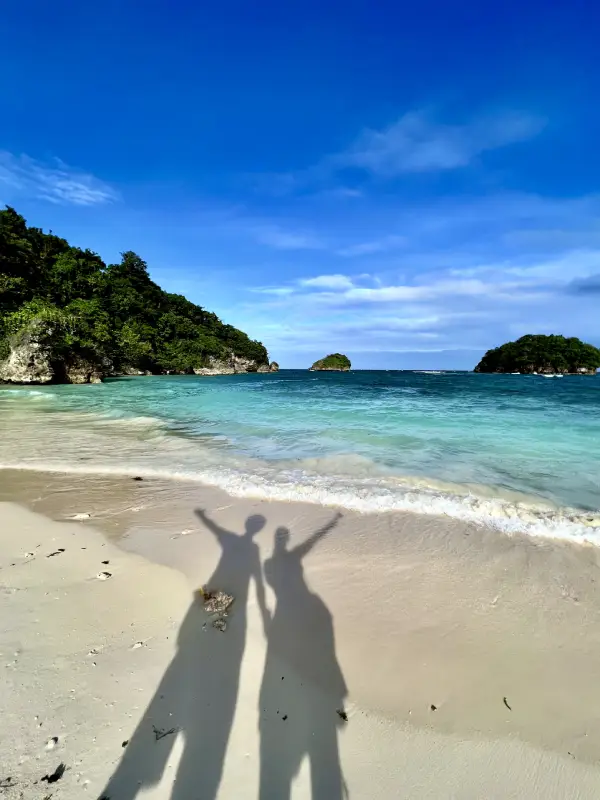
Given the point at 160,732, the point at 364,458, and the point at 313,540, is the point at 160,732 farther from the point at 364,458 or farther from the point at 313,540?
the point at 364,458

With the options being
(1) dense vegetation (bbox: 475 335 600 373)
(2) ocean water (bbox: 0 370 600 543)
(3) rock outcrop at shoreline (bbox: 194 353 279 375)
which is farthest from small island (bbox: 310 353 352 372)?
(2) ocean water (bbox: 0 370 600 543)

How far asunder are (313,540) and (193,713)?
2259 mm

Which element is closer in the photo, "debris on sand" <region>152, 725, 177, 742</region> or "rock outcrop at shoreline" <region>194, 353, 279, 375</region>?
"debris on sand" <region>152, 725, 177, 742</region>

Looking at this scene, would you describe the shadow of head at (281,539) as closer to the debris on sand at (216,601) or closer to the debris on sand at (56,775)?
the debris on sand at (216,601)

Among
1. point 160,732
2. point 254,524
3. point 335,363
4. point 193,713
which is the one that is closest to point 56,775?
point 160,732

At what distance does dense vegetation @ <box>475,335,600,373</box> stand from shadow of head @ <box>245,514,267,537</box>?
12518 centimetres

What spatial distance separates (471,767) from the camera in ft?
5.87

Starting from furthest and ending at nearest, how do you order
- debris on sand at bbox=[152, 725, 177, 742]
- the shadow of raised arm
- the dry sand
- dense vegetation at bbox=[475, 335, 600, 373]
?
dense vegetation at bbox=[475, 335, 600, 373] < the shadow of raised arm < debris on sand at bbox=[152, 725, 177, 742] < the dry sand

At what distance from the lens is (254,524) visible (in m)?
4.55

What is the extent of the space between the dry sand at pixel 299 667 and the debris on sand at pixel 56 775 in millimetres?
20

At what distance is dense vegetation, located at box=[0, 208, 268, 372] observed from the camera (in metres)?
39.5

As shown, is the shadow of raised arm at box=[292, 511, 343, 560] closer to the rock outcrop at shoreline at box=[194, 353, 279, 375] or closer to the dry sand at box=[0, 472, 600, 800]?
the dry sand at box=[0, 472, 600, 800]

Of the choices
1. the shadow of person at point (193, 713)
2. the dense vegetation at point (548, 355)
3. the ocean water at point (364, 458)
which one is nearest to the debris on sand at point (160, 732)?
the shadow of person at point (193, 713)

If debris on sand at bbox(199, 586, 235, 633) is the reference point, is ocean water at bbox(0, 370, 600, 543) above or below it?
above
